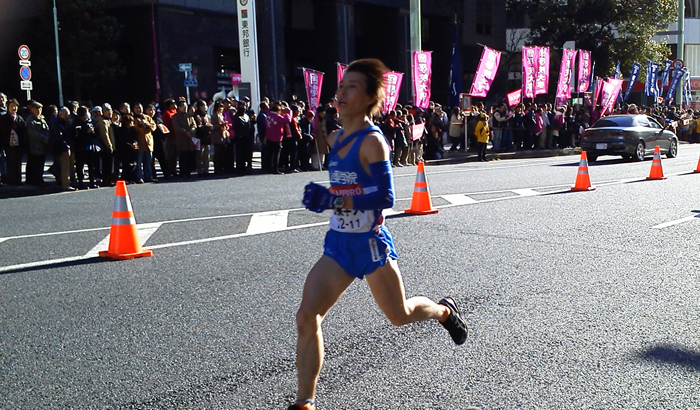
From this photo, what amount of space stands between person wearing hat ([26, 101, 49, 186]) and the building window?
39543mm

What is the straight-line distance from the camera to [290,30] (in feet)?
128

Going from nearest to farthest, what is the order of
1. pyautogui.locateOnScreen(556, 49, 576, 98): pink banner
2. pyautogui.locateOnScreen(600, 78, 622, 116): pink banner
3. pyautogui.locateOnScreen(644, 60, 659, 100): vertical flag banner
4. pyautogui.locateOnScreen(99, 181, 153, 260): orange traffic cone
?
pyautogui.locateOnScreen(99, 181, 153, 260): orange traffic cone → pyautogui.locateOnScreen(556, 49, 576, 98): pink banner → pyautogui.locateOnScreen(600, 78, 622, 116): pink banner → pyautogui.locateOnScreen(644, 60, 659, 100): vertical flag banner

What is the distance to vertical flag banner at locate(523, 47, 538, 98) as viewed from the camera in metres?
28.4

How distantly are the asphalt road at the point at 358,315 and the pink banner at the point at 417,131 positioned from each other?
10794 millimetres

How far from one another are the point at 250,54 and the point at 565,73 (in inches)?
582

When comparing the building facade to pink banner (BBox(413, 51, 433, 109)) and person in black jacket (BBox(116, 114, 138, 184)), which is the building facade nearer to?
pink banner (BBox(413, 51, 433, 109))

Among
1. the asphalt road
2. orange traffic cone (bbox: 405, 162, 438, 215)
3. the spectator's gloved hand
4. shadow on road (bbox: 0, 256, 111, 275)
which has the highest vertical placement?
the spectator's gloved hand

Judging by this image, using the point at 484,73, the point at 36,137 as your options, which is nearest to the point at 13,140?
the point at 36,137

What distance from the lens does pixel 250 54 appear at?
75.9 ft

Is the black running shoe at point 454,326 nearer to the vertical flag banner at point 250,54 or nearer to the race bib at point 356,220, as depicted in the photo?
the race bib at point 356,220

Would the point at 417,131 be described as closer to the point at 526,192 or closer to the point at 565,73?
the point at 526,192

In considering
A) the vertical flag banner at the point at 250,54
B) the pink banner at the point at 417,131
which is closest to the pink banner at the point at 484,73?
the pink banner at the point at 417,131

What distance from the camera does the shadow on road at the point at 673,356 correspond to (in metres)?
4.50

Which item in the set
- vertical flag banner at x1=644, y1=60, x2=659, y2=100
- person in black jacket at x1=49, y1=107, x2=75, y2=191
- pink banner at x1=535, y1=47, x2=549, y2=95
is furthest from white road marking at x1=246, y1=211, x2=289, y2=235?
vertical flag banner at x1=644, y1=60, x2=659, y2=100
